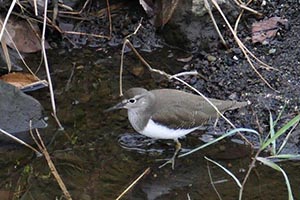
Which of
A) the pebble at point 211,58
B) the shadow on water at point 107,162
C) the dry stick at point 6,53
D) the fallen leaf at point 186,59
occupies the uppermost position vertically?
the dry stick at point 6,53

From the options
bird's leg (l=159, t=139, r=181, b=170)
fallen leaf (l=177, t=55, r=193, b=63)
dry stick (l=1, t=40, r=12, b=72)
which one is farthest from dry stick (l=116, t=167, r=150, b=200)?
fallen leaf (l=177, t=55, r=193, b=63)

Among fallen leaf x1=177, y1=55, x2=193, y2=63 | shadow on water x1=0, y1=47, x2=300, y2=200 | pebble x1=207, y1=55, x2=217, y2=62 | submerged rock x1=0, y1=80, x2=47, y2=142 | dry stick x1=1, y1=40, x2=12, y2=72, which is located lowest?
shadow on water x1=0, y1=47, x2=300, y2=200

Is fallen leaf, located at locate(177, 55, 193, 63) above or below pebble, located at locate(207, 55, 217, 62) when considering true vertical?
below

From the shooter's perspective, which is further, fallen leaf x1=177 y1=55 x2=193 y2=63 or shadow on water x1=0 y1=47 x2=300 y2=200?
fallen leaf x1=177 y1=55 x2=193 y2=63

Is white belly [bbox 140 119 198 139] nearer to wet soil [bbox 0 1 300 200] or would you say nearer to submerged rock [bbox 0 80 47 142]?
wet soil [bbox 0 1 300 200]

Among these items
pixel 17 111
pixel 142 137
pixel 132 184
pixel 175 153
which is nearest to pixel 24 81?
pixel 17 111

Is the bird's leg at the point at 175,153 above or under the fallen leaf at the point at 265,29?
under

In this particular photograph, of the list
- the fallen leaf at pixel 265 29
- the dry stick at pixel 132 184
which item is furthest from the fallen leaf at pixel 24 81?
the fallen leaf at pixel 265 29

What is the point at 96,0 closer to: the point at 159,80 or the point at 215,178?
the point at 159,80

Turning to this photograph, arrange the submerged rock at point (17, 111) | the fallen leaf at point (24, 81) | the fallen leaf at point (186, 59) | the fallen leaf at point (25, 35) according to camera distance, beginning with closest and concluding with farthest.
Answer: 1. the submerged rock at point (17, 111)
2. the fallen leaf at point (24, 81)
3. the fallen leaf at point (186, 59)
4. the fallen leaf at point (25, 35)

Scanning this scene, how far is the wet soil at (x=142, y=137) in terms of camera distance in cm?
557

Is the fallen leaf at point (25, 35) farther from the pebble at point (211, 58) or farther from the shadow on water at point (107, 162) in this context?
the pebble at point (211, 58)

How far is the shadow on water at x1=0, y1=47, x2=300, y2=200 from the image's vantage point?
5520 millimetres

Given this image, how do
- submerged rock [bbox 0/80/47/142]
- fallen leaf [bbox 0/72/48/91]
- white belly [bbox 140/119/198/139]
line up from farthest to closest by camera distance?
fallen leaf [bbox 0/72/48/91]
submerged rock [bbox 0/80/47/142]
white belly [bbox 140/119/198/139]
